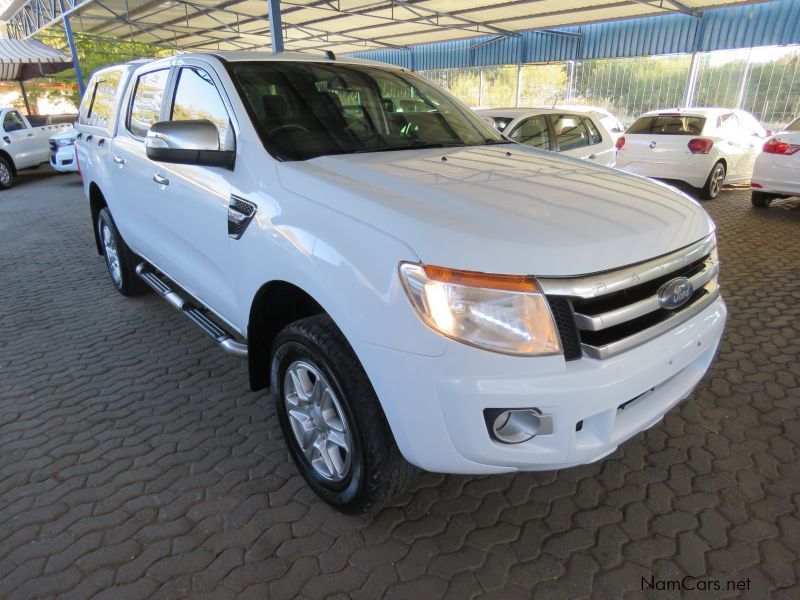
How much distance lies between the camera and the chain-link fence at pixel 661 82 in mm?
14180

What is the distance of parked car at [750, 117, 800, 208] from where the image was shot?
729cm

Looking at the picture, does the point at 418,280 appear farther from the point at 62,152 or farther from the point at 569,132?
the point at 62,152

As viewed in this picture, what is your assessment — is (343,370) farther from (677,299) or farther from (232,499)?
(677,299)

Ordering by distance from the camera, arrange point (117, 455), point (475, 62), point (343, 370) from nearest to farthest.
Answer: point (343, 370), point (117, 455), point (475, 62)

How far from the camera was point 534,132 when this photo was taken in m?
6.94

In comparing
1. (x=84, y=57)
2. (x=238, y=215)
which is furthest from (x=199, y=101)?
(x=84, y=57)

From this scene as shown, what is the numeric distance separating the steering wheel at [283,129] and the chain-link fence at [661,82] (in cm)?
1600

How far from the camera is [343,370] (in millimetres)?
1896

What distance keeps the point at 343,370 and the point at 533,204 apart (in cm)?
93

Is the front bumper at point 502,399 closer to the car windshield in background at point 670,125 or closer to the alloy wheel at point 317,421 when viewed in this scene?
the alloy wheel at point 317,421

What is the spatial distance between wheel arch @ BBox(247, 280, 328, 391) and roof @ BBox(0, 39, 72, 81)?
2314cm

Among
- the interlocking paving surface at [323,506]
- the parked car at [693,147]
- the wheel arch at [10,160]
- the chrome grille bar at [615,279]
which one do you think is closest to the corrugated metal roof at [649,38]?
the parked car at [693,147]

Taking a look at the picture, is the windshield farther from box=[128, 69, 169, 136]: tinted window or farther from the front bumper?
the front bumper

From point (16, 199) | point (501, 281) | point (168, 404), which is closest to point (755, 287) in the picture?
point (501, 281)
